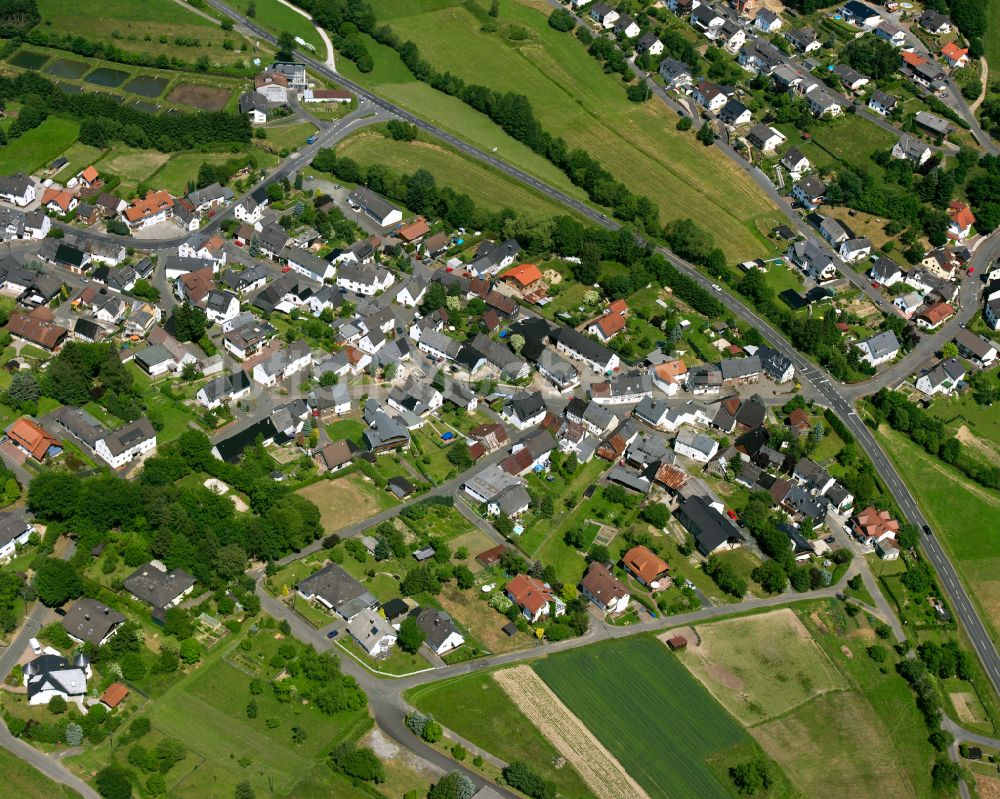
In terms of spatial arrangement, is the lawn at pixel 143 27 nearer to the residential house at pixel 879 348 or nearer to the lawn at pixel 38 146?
the lawn at pixel 38 146

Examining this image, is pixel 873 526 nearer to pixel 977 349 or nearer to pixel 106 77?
pixel 977 349

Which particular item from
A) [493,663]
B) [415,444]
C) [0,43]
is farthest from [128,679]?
[0,43]

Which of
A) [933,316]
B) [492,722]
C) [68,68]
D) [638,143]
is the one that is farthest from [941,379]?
[68,68]

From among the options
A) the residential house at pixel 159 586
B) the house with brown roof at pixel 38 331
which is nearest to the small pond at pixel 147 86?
the house with brown roof at pixel 38 331

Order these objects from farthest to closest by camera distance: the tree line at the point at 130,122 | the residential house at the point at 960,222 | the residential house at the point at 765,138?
the residential house at the point at 765,138 < the tree line at the point at 130,122 < the residential house at the point at 960,222

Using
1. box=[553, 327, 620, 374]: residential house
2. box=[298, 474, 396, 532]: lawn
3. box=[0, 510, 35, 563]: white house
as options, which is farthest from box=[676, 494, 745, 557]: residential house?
box=[0, 510, 35, 563]: white house

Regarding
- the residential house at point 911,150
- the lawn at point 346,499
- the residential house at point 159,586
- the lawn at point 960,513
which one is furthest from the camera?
the residential house at point 911,150

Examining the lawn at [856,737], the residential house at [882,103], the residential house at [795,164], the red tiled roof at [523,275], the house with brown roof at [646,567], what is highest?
the residential house at [882,103]
